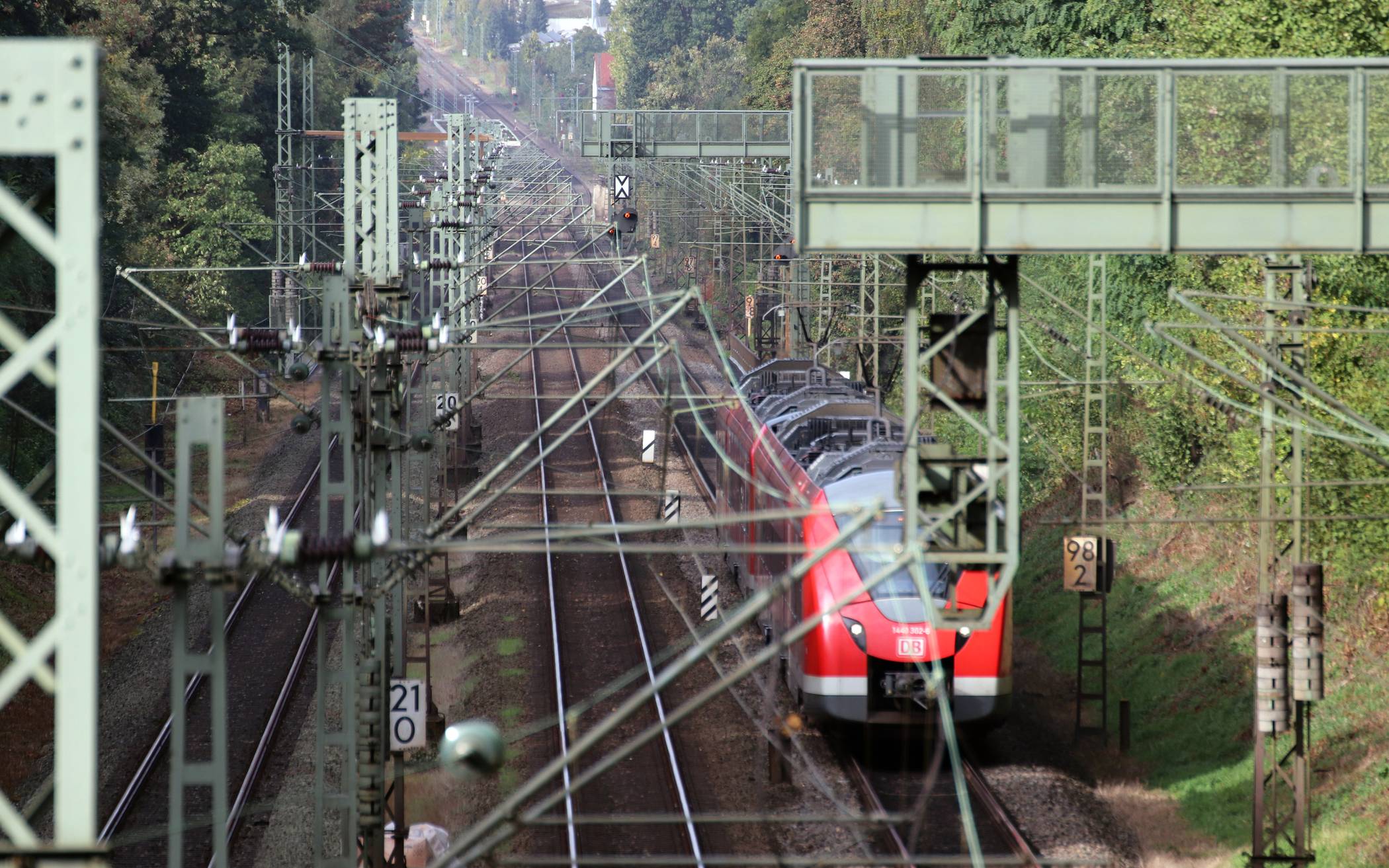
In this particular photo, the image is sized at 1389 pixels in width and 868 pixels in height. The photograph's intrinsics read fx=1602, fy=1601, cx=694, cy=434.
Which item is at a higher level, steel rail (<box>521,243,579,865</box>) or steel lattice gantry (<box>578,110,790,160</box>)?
steel lattice gantry (<box>578,110,790,160</box>)

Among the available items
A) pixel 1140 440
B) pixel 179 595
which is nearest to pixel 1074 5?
pixel 1140 440

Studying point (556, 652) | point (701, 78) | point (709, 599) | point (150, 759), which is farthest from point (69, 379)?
point (701, 78)

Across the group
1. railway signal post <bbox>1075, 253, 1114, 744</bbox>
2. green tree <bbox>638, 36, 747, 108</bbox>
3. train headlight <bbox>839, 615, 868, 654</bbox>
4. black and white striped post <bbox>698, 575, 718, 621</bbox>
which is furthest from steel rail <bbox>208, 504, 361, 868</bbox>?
green tree <bbox>638, 36, 747, 108</bbox>

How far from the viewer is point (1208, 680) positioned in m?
20.9

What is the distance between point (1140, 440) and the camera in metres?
30.6

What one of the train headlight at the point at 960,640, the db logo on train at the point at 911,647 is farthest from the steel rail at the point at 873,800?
the train headlight at the point at 960,640

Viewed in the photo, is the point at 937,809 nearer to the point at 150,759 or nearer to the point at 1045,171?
the point at 1045,171

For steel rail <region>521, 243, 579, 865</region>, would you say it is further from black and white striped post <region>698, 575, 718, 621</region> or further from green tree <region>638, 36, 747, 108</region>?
green tree <region>638, 36, 747, 108</region>

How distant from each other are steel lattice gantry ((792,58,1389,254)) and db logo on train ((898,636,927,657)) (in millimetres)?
6685

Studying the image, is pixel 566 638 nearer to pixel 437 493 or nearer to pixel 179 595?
pixel 437 493

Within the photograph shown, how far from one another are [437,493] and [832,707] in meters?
18.4

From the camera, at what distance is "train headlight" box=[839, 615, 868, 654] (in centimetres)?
1612

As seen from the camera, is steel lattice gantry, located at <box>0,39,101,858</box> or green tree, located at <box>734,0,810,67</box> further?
green tree, located at <box>734,0,810,67</box>

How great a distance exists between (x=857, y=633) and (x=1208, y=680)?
7.01 metres
